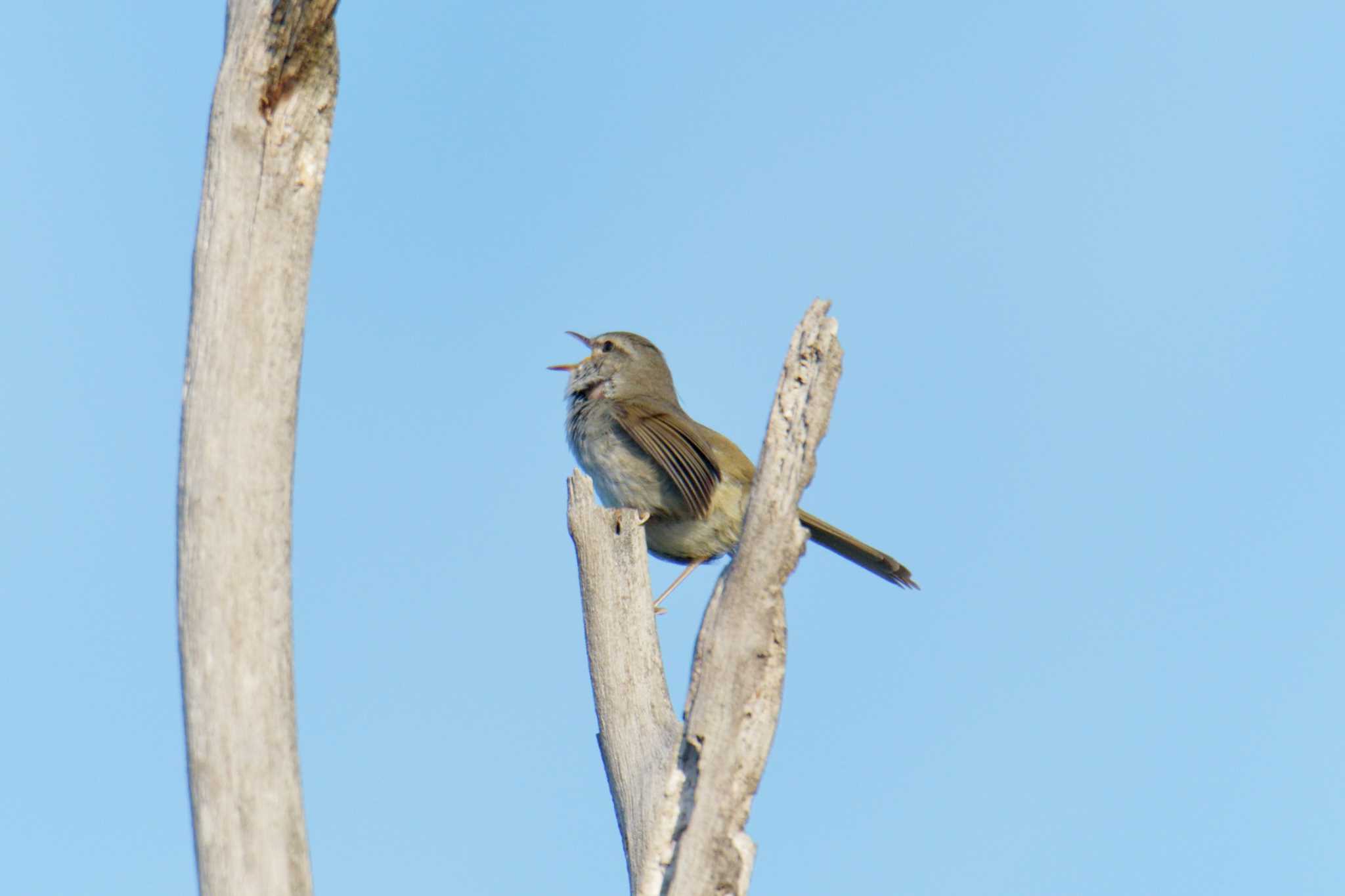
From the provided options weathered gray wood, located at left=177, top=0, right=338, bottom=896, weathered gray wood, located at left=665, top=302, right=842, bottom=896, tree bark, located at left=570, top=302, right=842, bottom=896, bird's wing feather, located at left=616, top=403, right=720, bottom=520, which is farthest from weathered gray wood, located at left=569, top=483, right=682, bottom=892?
bird's wing feather, located at left=616, top=403, right=720, bottom=520

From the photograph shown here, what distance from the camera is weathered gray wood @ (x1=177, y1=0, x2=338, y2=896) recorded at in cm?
359

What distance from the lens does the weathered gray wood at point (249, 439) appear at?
3.59m

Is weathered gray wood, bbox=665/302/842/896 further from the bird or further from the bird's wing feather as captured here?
the bird's wing feather

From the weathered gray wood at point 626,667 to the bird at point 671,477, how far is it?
1.58m

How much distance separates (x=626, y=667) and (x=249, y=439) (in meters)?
2.17

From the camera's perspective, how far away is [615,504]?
828 cm

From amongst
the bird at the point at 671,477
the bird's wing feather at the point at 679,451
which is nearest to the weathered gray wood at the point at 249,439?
the bird at the point at 671,477

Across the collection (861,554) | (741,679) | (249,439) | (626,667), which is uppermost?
(861,554)

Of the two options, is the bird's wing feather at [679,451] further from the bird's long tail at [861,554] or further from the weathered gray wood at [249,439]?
the weathered gray wood at [249,439]

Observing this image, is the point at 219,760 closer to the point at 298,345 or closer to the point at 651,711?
the point at 298,345

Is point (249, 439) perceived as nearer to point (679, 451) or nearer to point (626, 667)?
point (626, 667)

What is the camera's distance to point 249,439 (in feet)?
12.5

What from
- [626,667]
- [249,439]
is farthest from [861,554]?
[249,439]

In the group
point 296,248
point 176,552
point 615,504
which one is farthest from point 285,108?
point 615,504
